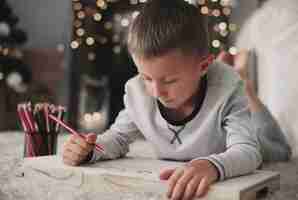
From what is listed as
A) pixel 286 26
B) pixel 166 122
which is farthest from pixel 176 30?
pixel 286 26

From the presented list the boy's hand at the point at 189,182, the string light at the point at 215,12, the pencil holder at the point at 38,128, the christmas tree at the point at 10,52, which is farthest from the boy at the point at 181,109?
the christmas tree at the point at 10,52

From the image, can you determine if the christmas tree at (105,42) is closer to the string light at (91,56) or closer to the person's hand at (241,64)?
the string light at (91,56)

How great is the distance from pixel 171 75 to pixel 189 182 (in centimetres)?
22

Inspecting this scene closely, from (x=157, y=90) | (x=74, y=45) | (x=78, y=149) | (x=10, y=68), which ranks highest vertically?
(x=157, y=90)

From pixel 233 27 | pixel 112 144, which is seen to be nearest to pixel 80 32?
pixel 233 27

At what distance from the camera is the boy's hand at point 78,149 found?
98 centimetres

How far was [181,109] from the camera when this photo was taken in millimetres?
1104

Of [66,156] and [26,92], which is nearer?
[66,156]

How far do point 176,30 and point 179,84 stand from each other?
10 centimetres

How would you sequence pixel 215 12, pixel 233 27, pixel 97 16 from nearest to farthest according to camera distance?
1. pixel 215 12
2. pixel 233 27
3. pixel 97 16

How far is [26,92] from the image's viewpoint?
118 inches

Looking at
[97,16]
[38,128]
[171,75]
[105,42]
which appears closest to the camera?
[171,75]

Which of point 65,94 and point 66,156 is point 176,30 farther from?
point 65,94

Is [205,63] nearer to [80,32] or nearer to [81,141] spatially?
[81,141]
